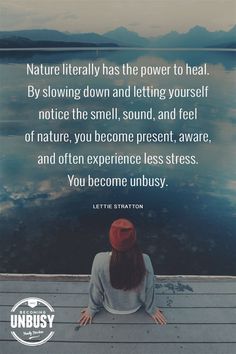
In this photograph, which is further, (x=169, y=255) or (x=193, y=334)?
(x=169, y=255)

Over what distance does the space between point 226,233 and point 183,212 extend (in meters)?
0.25

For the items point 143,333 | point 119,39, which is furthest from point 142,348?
point 119,39

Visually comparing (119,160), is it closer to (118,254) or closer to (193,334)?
(118,254)

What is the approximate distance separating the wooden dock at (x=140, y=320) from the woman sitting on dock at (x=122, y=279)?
0.14 feet

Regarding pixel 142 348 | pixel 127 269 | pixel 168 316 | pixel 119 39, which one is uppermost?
pixel 119 39

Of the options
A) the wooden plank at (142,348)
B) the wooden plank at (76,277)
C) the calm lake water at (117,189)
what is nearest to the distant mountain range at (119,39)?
the calm lake water at (117,189)

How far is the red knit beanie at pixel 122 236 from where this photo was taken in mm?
1636

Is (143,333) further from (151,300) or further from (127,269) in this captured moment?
(127,269)

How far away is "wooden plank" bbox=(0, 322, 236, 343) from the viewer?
169 cm

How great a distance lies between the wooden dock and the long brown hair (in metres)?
0.17

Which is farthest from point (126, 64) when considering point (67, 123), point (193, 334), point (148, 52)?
point (193, 334)

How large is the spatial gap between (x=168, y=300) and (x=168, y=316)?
0.30ft

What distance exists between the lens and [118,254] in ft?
5.49

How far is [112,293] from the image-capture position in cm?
173
